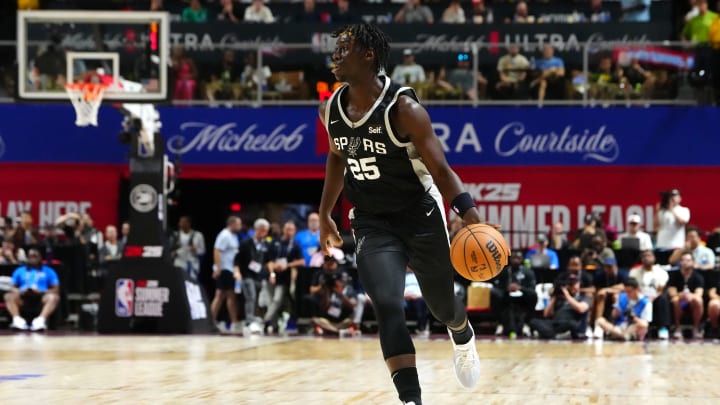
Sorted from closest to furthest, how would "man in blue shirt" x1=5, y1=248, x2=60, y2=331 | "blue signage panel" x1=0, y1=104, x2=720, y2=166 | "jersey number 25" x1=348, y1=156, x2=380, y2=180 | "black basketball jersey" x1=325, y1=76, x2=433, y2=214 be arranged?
"black basketball jersey" x1=325, y1=76, x2=433, y2=214
"jersey number 25" x1=348, y1=156, x2=380, y2=180
"man in blue shirt" x1=5, y1=248, x2=60, y2=331
"blue signage panel" x1=0, y1=104, x2=720, y2=166

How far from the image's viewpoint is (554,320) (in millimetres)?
17875

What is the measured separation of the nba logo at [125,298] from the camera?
61.2ft

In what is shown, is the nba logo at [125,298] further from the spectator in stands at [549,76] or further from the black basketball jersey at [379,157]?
the black basketball jersey at [379,157]

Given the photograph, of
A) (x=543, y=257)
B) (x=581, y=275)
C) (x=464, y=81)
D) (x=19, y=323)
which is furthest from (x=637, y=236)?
(x=19, y=323)

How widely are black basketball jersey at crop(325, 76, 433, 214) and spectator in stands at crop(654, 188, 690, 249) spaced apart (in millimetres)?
13159

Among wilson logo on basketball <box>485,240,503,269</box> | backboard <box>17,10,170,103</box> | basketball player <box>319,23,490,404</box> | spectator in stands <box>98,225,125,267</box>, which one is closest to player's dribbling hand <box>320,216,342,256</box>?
basketball player <box>319,23,490,404</box>

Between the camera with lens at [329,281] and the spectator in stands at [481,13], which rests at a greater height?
the spectator in stands at [481,13]

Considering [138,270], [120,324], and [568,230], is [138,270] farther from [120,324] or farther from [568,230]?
[568,230]

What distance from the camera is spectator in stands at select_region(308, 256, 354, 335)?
727 inches

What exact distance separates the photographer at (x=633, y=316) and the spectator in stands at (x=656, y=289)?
19 cm

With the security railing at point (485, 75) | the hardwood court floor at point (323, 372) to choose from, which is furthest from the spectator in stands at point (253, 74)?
the hardwood court floor at point (323, 372)

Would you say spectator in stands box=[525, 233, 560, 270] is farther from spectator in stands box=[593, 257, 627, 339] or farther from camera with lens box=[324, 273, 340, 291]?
camera with lens box=[324, 273, 340, 291]

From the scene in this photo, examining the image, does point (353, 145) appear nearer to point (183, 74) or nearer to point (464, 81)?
point (464, 81)

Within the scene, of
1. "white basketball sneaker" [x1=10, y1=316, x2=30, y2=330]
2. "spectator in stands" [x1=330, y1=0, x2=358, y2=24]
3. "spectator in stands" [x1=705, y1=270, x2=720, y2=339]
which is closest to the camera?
"spectator in stands" [x1=705, y1=270, x2=720, y2=339]
